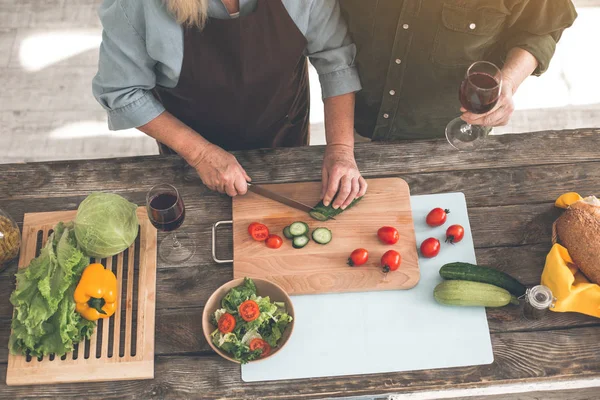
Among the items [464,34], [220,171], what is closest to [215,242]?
[220,171]

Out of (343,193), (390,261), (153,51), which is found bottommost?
(390,261)

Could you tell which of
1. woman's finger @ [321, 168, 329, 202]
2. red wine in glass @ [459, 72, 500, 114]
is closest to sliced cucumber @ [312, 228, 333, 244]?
woman's finger @ [321, 168, 329, 202]

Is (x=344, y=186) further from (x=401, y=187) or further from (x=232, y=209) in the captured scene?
(x=232, y=209)

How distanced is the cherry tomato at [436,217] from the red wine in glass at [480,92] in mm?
362

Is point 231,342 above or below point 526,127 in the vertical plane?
below

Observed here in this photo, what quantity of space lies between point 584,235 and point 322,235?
829 mm

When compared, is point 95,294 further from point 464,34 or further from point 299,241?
point 464,34

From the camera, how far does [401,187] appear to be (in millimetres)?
2049

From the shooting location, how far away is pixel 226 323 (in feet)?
5.65

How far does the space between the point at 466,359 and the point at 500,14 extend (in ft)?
3.64

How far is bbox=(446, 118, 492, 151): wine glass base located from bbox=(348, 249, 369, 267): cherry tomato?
588 mm

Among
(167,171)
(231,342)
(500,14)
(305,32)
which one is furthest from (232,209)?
(500,14)

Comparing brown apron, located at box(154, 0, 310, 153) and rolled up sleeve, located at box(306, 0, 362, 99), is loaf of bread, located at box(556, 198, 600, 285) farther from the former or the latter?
brown apron, located at box(154, 0, 310, 153)

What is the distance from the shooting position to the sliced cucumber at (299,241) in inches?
75.4
